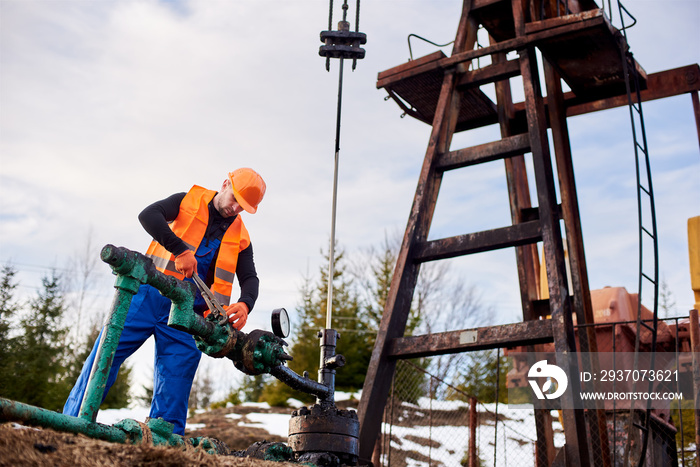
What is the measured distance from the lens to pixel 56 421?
2076mm

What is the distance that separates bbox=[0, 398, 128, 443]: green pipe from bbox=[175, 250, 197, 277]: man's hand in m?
1.23

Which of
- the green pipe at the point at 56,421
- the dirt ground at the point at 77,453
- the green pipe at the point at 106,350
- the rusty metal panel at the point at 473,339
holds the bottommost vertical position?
the dirt ground at the point at 77,453

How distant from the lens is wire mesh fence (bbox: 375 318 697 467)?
23.1ft

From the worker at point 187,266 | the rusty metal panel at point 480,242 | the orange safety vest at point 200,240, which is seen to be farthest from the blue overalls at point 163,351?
the rusty metal panel at point 480,242

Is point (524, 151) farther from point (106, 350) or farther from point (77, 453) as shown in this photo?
point (77, 453)

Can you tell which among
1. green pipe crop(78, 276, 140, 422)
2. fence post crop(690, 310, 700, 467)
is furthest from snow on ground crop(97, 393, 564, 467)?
green pipe crop(78, 276, 140, 422)

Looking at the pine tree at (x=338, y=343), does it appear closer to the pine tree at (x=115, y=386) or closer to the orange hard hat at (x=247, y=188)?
the pine tree at (x=115, y=386)

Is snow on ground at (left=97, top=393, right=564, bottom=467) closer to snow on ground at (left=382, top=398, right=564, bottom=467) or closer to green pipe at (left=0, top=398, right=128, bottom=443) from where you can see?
→ snow on ground at (left=382, top=398, right=564, bottom=467)

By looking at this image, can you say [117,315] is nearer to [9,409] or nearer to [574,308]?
[9,409]

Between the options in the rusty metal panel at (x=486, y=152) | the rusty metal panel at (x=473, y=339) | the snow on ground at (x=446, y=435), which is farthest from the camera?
the snow on ground at (x=446, y=435)

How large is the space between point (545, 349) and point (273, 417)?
9.50m

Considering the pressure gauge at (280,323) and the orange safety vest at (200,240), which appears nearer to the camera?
Answer: the pressure gauge at (280,323)

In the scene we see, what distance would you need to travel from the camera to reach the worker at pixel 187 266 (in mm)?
3535

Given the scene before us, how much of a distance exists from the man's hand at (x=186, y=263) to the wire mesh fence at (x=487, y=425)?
3.68 m
